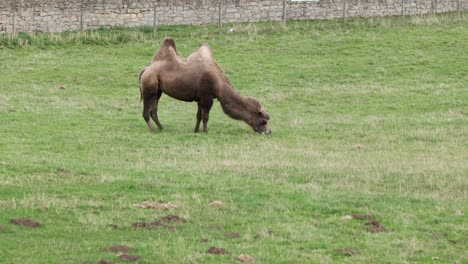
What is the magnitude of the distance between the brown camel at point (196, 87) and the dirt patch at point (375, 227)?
9.81 meters

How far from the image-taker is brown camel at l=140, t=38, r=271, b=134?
23281mm

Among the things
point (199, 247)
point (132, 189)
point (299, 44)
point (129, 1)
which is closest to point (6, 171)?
point (132, 189)

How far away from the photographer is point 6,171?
54.7 ft

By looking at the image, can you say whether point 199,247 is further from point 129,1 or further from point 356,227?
point 129,1

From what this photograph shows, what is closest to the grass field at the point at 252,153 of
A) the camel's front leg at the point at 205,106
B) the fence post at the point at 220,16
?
the camel's front leg at the point at 205,106

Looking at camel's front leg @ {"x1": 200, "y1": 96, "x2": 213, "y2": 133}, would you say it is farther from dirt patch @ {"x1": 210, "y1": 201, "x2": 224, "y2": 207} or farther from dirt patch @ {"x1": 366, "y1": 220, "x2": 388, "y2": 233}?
dirt patch @ {"x1": 366, "y1": 220, "x2": 388, "y2": 233}

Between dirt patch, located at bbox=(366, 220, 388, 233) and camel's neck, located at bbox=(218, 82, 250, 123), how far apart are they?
10.3 m

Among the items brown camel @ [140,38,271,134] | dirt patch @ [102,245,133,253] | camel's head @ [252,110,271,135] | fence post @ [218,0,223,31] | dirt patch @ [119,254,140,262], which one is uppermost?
fence post @ [218,0,223,31]

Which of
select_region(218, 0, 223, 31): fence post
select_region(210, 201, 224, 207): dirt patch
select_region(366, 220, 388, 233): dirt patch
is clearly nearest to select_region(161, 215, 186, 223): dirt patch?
select_region(210, 201, 224, 207): dirt patch

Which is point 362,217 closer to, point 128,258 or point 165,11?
point 128,258

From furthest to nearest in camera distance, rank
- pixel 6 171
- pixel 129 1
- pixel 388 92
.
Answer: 1. pixel 129 1
2. pixel 388 92
3. pixel 6 171

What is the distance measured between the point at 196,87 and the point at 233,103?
103 cm

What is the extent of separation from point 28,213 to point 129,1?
28867mm

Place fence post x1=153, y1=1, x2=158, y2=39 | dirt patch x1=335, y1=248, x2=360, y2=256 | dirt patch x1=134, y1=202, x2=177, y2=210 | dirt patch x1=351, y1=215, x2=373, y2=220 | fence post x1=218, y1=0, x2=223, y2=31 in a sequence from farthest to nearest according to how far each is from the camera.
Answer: fence post x1=218, y1=0, x2=223, y2=31 < fence post x1=153, y1=1, x2=158, y2=39 < dirt patch x1=134, y1=202, x2=177, y2=210 < dirt patch x1=351, y1=215, x2=373, y2=220 < dirt patch x1=335, y1=248, x2=360, y2=256
